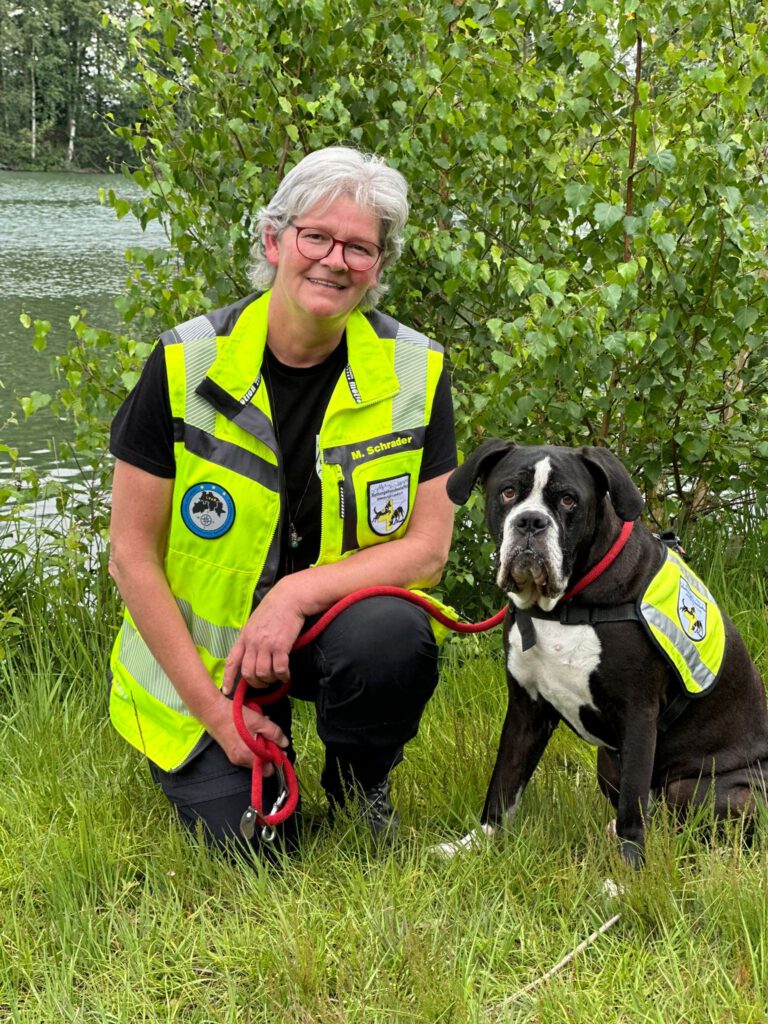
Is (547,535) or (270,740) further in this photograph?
(270,740)

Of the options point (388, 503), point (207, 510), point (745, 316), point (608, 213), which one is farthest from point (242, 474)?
point (745, 316)

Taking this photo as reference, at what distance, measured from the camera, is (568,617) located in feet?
8.46

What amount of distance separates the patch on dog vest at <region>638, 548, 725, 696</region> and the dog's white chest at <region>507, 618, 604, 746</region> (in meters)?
0.15

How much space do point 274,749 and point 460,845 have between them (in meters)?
0.49

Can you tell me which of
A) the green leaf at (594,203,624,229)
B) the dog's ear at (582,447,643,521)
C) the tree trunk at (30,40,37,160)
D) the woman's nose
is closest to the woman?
the woman's nose

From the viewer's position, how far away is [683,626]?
2.58m

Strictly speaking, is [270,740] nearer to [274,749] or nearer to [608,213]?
[274,749]

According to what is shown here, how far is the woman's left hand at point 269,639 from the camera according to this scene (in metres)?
2.62

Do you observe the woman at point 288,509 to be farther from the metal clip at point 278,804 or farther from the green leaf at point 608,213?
the green leaf at point 608,213

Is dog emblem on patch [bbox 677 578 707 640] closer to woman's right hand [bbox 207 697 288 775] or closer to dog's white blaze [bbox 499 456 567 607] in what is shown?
dog's white blaze [bbox 499 456 567 607]

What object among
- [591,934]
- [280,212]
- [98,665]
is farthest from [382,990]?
[98,665]

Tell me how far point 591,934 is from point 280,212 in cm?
182

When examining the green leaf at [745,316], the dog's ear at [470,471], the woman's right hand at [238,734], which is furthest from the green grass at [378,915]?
the green leaf at [745,316]

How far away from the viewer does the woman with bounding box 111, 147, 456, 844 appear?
8.83 ft
